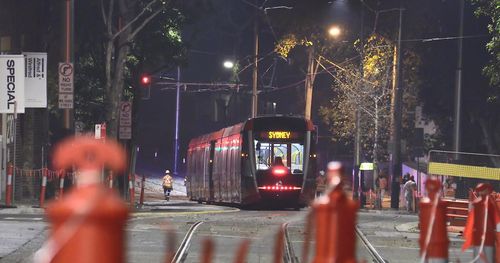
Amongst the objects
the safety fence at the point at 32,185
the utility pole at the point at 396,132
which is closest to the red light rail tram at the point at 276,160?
the safety fence at the point at 32,185

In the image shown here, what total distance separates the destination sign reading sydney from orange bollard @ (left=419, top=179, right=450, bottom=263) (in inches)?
812

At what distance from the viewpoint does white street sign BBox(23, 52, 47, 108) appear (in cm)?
2461

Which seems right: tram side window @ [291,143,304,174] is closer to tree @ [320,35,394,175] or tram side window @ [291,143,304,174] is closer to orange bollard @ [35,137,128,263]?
tree @ [320,35,394,175]

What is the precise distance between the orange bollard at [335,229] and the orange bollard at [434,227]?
1.51 m

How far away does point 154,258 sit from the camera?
12.4 meters

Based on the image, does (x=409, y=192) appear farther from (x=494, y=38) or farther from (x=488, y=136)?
(x=488, y=136)

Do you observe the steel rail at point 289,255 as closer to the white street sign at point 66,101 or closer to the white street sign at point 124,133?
the white street sign at point 66,101

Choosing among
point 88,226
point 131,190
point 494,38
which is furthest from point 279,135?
point 88,226

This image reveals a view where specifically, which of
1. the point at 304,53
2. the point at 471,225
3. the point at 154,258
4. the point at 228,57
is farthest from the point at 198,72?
the point at 471,225

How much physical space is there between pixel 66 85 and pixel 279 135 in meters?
8.72

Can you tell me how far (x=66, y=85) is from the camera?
19078 mm

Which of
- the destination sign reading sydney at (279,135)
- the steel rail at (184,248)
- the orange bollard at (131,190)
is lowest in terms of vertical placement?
the orange bollard at (131,190)

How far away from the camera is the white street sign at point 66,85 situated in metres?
18.8

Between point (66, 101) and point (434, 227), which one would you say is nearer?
point (434, 227)
